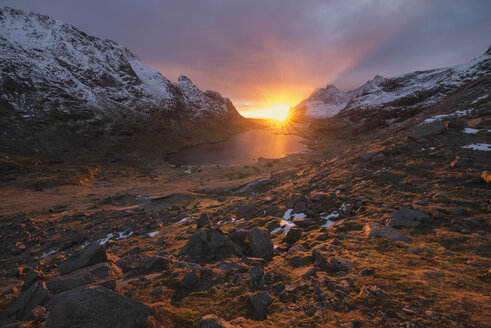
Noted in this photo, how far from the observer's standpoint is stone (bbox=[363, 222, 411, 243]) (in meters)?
7.09

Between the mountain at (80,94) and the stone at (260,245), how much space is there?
3873 inches

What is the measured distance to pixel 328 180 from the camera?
15.0 meters

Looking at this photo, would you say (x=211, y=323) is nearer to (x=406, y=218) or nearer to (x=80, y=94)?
(x=406, y=218)

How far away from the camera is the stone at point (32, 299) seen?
561 centimetres

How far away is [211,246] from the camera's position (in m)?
8.41

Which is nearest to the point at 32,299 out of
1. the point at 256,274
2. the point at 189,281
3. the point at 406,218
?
the point at 189,281

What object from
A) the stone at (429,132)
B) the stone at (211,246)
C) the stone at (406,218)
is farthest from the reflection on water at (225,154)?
the stone at (406,218)

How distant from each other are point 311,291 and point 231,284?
2267 mm

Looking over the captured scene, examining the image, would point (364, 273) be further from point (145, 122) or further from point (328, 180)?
point (145, 122)

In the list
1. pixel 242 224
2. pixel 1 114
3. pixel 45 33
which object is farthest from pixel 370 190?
pixel 45 33

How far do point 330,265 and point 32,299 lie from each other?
28.9 ft

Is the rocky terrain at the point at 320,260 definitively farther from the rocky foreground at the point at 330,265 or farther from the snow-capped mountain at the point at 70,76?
the snow-capped mountain at the point at 70,76

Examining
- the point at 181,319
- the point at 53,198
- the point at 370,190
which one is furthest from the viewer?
the point at 53,198

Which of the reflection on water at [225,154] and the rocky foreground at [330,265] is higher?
the rocky foreground at [330,265]
